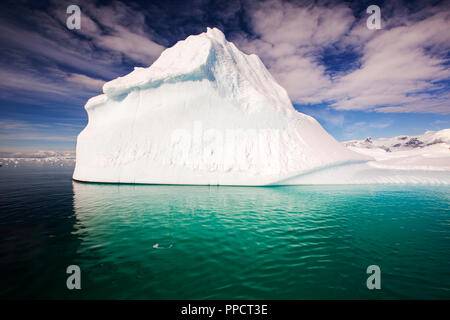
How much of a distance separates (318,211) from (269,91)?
18427 mm

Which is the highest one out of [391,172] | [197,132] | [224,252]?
[197,132]

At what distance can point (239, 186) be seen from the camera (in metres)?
16.9

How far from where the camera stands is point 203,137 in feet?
59.0

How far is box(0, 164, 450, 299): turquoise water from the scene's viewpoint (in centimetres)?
346

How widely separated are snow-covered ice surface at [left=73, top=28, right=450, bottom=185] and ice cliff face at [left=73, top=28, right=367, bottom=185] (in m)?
0.09

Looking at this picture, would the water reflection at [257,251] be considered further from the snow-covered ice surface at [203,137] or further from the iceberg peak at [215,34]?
the iceberg peak at [215,34]

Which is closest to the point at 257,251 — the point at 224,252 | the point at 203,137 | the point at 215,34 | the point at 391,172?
the point at 224,252

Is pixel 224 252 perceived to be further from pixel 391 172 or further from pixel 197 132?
pixel 391 172

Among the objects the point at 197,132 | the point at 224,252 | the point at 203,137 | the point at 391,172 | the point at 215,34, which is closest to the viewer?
the point at 224,252

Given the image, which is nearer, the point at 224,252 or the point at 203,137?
the point at 224,252

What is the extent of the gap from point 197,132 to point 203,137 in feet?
2.59

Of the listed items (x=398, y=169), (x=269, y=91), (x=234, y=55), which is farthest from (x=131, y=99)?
(x=398, y=169)
